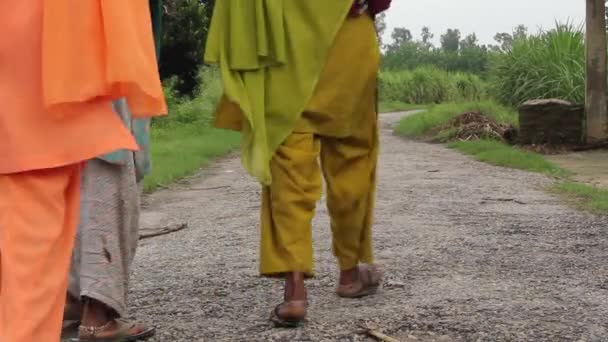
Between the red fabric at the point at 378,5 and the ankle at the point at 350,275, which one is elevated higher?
the red fabric at the point at 378,5

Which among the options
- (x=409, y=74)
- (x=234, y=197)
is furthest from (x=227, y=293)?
(x=409, y=74)

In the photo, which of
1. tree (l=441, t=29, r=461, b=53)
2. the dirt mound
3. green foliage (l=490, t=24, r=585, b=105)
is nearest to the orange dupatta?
the dirt mound

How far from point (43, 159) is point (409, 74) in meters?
37.6

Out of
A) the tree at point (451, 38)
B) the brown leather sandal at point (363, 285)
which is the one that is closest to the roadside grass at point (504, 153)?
the brown leather sandal at point (363, 285)

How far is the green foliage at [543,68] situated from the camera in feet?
52.3

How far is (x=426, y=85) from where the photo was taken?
A: 37.1 meters

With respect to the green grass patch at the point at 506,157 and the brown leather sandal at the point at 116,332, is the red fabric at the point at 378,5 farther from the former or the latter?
the green grass patch at the point at 506,157

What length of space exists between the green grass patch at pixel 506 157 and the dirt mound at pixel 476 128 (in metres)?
0.58

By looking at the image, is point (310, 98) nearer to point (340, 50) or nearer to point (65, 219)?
point (340, 50)

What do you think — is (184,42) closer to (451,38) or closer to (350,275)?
(350,275)

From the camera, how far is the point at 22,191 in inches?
100

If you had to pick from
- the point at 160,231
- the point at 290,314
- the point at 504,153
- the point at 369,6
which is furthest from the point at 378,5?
the point at 504,153

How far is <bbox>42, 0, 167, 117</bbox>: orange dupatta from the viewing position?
2561mm

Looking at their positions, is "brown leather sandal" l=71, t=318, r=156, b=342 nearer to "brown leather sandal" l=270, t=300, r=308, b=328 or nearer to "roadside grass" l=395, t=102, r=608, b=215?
"brown leather sandal" l=270, t=300, r=308, b=328
